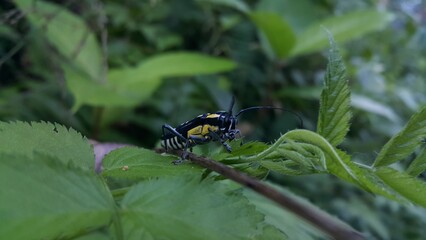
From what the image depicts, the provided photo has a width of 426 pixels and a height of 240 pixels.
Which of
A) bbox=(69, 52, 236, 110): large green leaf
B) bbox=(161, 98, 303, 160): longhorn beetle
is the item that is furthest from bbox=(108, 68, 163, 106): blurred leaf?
bbox=(161, 98, 303, 160): longhorn beetle

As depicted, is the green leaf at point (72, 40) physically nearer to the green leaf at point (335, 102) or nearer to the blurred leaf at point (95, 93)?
the blurred leaf at point (95, 93)

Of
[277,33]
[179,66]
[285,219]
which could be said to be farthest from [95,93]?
[285,219]

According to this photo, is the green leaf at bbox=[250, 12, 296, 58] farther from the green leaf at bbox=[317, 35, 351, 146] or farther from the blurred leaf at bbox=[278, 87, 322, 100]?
the green leaf at bbox=[317, 35, 351, 146]

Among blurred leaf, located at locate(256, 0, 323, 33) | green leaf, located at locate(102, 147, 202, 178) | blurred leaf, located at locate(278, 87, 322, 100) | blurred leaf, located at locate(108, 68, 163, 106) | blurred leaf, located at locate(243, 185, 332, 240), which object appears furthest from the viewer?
blurred leaf, located at locate(256, 0, 323, 33)

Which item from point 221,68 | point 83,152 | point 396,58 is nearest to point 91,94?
point 221,68

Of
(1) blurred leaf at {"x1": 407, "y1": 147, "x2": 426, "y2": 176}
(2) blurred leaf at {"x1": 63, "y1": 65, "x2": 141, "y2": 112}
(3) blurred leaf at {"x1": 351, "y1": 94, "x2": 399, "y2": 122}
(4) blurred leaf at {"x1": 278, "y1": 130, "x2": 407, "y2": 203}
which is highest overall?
(4) blurred leaf at {"x1": 278, "y1": 130, "x2": 407, "y2": 203}

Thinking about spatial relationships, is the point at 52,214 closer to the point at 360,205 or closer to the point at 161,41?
the point at 360,205

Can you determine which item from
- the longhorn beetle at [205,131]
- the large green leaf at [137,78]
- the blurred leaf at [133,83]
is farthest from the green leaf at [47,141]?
the blurred leaf at [133,83]

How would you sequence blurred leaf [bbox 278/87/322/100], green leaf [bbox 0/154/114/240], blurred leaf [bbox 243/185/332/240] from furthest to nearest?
blurred leaf [bbox 278/87/322/100]
blurred leaf [bbox 243/185/332/240]
green leaf [bbox 0/154/114/240]
